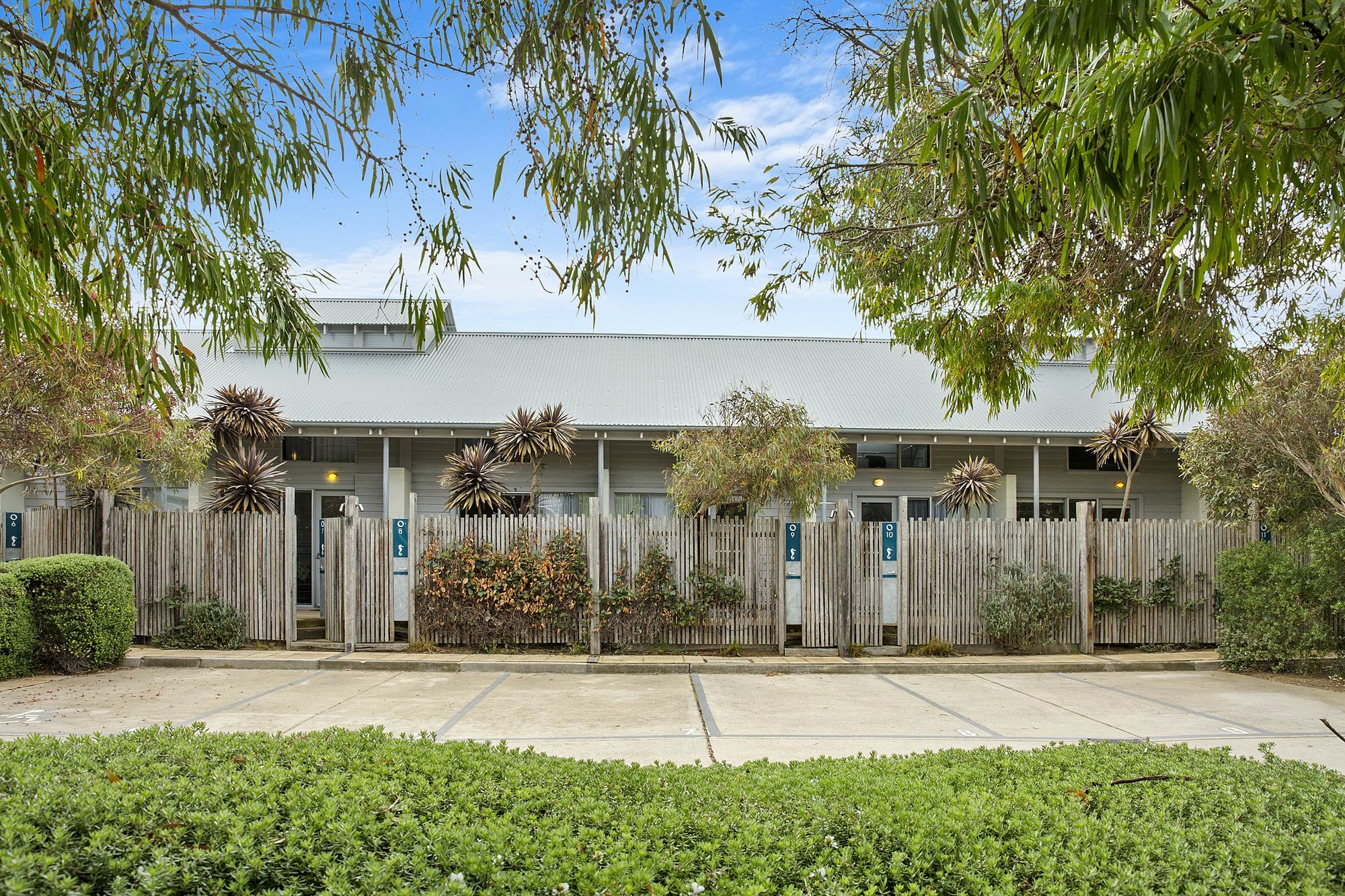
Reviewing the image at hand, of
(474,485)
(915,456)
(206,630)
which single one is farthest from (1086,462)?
(206,630)

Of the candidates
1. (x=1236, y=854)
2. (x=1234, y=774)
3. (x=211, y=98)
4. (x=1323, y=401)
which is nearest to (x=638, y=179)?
A: (x=211, y=98)

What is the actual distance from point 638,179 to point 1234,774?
13.2 feet

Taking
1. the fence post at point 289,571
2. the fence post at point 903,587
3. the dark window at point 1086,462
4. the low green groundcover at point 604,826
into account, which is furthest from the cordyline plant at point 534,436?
the low green groundcover at point 604,826

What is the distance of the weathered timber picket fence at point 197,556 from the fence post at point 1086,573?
36.5 ft

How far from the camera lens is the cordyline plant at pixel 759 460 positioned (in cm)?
1205

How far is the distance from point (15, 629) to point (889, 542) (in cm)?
1075

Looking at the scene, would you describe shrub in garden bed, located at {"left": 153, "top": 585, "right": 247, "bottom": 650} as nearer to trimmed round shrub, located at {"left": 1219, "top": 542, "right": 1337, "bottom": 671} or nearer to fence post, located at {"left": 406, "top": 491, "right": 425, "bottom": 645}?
fence post, located at {"left": 406, "top": 491, "right": 425, "bottom": 645}

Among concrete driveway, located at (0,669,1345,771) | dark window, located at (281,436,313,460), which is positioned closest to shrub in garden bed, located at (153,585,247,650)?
concrete driveway, located at (0,669,1345,771)

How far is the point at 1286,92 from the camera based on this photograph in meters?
3.71

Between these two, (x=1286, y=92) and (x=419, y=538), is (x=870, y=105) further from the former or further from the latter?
(x=419, y=538)

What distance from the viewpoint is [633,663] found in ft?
36.8

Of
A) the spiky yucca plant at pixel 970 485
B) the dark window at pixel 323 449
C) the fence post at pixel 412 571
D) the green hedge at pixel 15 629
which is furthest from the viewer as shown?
the dark window at pixel 323 449

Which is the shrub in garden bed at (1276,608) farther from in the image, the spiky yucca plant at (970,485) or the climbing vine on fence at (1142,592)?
the spiky yucca plant at (970,485)

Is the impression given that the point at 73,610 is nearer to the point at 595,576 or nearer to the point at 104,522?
the point at 104,522
